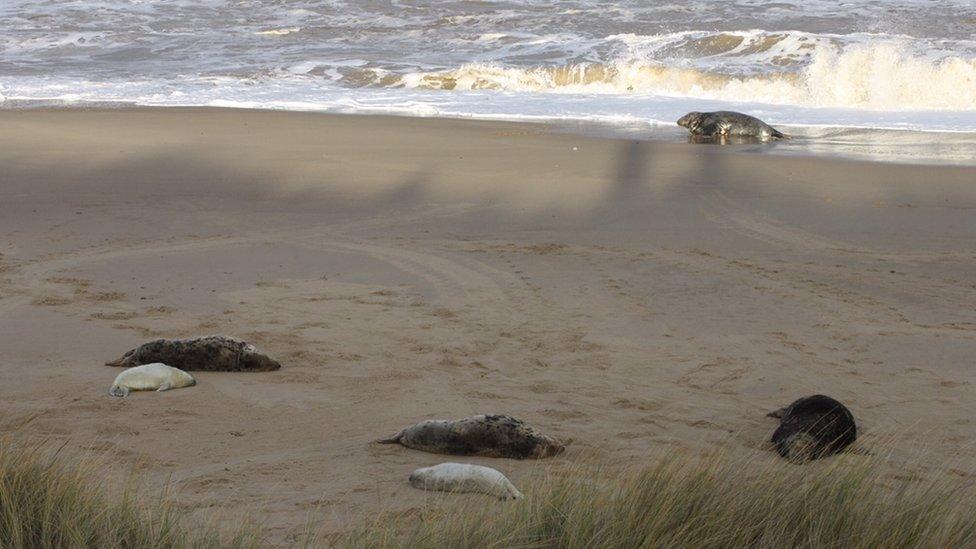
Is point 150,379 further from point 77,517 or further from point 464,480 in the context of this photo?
point 77,517

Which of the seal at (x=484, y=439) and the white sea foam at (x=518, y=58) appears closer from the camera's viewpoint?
the seal at (x=484, y=439)

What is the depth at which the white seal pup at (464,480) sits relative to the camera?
3604 millimetres

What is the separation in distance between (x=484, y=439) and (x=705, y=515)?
1260mm

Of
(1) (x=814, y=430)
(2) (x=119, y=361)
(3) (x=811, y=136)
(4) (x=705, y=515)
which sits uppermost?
(4) (x=705, y=515)

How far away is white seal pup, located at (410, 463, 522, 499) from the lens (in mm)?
Result: 3604

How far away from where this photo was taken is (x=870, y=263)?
782 cm

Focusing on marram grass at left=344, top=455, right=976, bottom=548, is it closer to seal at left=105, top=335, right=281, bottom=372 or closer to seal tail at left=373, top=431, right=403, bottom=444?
seal tail at left=373, top=431, right=403, bottom=444

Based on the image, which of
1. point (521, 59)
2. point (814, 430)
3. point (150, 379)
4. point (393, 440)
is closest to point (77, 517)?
point (393, 440)

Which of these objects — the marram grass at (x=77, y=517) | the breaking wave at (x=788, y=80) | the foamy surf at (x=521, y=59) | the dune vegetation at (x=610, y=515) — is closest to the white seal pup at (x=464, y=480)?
the dune vegetation at (x=610, y=515)

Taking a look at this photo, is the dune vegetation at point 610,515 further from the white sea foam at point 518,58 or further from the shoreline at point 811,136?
the white sea foam at point 518,58

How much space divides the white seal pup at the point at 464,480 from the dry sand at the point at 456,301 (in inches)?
4.5

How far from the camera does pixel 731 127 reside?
586 inches

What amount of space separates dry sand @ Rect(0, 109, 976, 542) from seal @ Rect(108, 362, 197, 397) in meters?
0.07

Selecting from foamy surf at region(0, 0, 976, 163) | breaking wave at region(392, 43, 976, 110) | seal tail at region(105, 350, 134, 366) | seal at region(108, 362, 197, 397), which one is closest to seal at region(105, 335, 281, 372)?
seal tail at region(105, 350, 134, 366)
